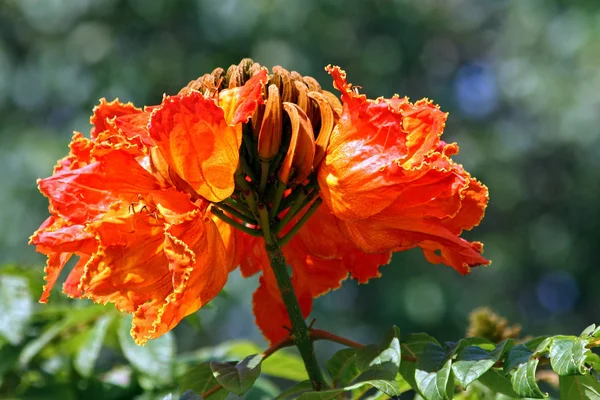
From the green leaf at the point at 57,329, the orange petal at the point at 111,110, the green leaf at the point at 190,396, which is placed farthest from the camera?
the green leaf at the point at 57,329

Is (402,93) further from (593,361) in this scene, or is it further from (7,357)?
(593,361)

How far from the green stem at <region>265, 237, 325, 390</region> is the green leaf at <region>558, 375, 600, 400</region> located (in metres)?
0.40

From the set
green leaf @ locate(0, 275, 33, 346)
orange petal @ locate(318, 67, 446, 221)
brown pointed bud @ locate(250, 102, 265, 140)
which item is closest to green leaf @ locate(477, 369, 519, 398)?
orange petal @ locate(318, 67, 446, 221)

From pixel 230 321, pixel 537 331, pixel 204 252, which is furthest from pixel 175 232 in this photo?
pixel 537 331

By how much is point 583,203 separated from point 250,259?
11.4 m

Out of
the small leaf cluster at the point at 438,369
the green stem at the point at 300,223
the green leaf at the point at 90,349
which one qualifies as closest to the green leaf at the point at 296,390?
the small leaf cluster at the point at 438,369

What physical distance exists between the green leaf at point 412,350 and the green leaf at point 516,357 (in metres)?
0.16

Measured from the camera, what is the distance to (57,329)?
7.07 feet

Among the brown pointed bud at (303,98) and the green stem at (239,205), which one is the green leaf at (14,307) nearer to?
the green stem at (239,205)

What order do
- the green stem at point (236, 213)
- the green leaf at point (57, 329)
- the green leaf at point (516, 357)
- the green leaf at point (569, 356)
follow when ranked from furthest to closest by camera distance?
1. the green leaf at point (57, 329)
2. the green stem at point (236, 213)
3. the green leaf at point (516, 357)
4. the green leaf at point (569, 356)

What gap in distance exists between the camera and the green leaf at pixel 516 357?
1394mm

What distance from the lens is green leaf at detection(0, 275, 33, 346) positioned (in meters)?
2.12

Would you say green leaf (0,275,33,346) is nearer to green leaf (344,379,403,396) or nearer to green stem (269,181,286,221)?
green stem (269,181,286,221)

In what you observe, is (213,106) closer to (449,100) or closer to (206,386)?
(206,386)
